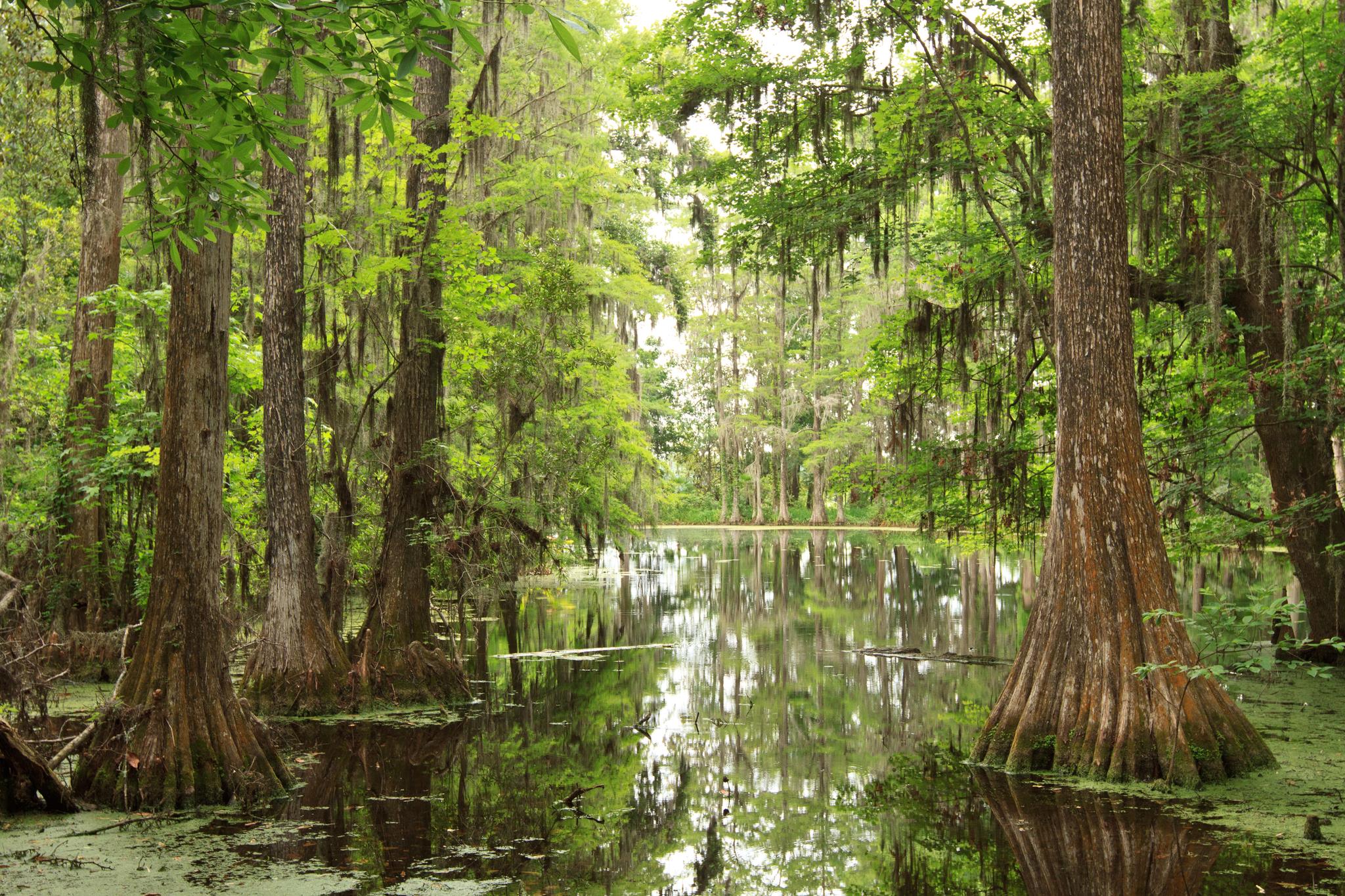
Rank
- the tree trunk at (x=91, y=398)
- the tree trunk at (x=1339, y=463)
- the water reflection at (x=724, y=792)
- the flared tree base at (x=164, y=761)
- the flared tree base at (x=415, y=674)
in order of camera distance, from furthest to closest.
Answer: the tree trunk at (x=91, y=398), the tree trunk at (x=1339, y=463), the flared tree base at (x=415, y=674), the flared tree base at (x=164, y=761), the water reflection at (x=724, y=792)

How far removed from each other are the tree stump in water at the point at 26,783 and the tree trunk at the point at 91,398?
5.88 meters

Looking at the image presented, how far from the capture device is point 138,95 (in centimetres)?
386

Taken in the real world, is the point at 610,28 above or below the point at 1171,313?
above

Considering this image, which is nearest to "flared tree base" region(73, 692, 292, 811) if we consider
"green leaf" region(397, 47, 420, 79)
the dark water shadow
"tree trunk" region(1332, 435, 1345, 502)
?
"green leaf" region(397, 47, 420, 79)

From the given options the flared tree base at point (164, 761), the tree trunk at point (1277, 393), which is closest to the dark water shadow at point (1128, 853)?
the tree trunk at point (1277, 393)

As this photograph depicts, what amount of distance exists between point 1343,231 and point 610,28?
1610 cm

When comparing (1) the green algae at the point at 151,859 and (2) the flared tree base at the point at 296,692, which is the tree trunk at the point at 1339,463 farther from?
(2) the flared tree base at the point at 296,692

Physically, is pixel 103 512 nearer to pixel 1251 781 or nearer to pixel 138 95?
pixel 138 95

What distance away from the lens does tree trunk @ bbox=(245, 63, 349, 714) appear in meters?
9.49

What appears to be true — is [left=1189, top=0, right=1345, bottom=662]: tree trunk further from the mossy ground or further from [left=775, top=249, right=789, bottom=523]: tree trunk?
[left=775, top=249, right=789, bottom=523]: tree trunk

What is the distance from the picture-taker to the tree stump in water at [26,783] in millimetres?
5754

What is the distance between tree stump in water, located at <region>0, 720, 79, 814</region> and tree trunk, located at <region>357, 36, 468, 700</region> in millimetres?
4151

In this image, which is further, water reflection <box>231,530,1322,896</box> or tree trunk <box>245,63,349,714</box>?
tree trunk <box>245,63,349,714</box>

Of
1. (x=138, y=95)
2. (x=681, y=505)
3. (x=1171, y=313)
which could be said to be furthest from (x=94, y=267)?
(x=681, y=505)
